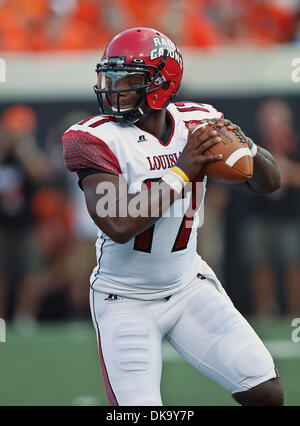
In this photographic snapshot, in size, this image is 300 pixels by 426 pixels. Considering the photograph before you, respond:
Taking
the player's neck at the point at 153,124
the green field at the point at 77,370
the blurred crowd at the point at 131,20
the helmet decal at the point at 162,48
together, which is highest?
the blurred crowd at the point at 131,20

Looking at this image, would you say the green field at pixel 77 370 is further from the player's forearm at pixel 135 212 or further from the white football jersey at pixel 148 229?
the player's forearm at pixel 135 212

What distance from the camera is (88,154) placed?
2.82m

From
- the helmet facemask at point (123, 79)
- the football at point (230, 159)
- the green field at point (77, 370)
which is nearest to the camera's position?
the football at point (230, 159)

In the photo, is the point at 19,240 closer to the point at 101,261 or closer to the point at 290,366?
the point at 290,366

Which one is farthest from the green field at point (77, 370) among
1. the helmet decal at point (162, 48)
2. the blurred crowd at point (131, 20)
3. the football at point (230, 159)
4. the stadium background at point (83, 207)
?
the blurred crowd at point (131, 20)

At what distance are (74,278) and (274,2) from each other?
3.75m

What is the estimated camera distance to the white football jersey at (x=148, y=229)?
2.87 metres

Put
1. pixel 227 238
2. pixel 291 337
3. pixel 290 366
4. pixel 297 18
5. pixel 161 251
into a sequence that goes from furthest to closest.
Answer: pixel 297 18, pixel 227 238, pixel 291 337, pixel 290 366, pixel 161 251

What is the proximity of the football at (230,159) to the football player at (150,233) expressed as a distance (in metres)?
0.03

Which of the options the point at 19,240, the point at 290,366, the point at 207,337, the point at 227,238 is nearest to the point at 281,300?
the point at 227,238

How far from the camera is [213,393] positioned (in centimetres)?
456

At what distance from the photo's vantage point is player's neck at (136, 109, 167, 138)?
3068mm

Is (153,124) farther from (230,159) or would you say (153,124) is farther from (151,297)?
(151,297)

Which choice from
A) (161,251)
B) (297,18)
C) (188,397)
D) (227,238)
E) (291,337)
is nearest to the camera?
(161,251)
